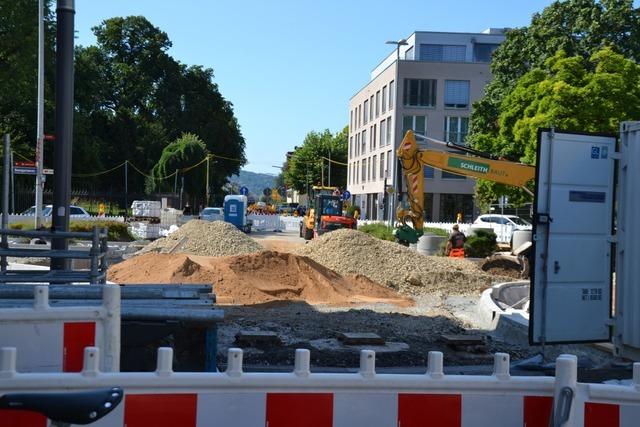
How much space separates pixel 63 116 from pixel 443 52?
65.3 m

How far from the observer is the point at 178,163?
62.2 metres

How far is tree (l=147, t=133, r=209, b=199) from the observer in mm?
62125

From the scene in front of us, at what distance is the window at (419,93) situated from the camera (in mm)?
59812

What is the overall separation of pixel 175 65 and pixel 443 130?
3087 cm

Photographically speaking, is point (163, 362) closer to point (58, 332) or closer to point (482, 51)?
point (58, 332)

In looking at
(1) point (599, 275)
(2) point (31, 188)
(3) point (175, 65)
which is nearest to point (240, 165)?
(3) point (175, 65)

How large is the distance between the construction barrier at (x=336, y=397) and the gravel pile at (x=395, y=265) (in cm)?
1446

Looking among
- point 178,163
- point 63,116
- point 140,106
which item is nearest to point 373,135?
point 178,163

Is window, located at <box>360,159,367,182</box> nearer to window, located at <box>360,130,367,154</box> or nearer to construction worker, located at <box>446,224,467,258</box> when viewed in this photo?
window, located at <box>360,130,367,154</box>

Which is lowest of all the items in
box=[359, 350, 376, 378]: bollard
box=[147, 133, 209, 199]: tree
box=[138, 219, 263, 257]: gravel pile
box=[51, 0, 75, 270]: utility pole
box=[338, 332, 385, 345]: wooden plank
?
box=[338, 332, 385, 345]: wooden plank

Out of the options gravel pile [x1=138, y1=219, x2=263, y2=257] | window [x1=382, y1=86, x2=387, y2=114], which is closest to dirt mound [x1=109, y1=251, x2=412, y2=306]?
gravel pile [x1=138, y1=219, x2=263, y2=257]

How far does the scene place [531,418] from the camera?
10.8ft

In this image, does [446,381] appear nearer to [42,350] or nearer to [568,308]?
[42,350]

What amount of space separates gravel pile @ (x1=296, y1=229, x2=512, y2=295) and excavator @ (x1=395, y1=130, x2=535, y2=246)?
3.30 ft
